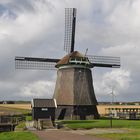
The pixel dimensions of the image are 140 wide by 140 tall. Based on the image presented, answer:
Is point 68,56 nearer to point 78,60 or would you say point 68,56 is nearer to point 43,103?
point 78,60

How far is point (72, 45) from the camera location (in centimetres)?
6706

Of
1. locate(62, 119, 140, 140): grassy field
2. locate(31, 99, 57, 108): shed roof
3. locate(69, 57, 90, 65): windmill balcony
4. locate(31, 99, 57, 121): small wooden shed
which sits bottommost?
locate(62, 119, 140, 140): grassy field

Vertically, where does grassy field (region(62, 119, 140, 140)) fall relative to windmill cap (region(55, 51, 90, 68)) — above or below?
below

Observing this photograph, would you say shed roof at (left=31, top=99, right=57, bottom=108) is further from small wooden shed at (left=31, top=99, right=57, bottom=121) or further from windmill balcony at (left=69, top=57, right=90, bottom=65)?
windmill balcony at (left=69, top=57, right=90, bottom=65)

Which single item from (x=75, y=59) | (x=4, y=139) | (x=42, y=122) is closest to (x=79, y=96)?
(x=75, y=59)

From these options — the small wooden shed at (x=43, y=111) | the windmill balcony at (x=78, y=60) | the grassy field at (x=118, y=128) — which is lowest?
the grassy field at (x=118, y=128)

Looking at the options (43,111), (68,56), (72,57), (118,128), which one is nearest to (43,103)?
(43,111)

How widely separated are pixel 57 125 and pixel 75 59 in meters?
17.7

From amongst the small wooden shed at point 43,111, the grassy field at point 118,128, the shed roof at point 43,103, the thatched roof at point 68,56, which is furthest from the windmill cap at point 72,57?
the grassy field at point 118,128

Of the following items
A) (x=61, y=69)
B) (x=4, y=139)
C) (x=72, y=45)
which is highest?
(x=72, y=45)

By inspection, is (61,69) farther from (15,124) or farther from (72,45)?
(15,124)

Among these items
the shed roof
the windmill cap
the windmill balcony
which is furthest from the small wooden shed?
the windmill cap

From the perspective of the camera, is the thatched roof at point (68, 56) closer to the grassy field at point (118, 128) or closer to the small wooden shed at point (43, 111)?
the small wooden shed at point (43, 111)

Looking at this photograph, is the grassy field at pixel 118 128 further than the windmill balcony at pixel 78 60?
No
